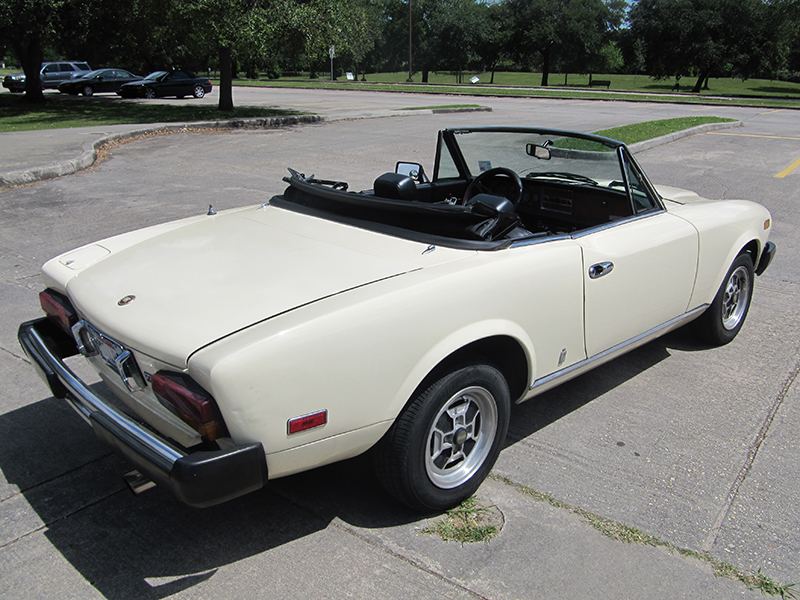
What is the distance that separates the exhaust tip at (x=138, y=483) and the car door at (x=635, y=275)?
2009mm

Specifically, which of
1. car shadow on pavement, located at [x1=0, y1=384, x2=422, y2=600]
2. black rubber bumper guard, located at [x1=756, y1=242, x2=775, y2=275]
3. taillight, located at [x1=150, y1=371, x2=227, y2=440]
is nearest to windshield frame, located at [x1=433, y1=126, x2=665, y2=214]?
black rubber bumper guard, located at [x1=756, y1=242, x2=775, y2=275]

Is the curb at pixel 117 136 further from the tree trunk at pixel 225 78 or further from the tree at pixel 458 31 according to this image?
the tree at pixel 458 31

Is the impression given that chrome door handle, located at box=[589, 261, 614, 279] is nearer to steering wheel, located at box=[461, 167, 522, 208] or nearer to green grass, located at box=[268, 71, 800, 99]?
steering wheel, located at box=[461, 167, 522, 208]

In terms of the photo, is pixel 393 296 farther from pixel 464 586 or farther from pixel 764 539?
pixel 764 539

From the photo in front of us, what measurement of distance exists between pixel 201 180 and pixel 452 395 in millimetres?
8438

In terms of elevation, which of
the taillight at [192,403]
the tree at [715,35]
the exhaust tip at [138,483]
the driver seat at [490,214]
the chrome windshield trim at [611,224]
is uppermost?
the tree at [715,35]

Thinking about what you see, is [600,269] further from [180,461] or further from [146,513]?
[146,513]

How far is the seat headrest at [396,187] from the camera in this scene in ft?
11.1

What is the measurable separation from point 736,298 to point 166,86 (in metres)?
29.9

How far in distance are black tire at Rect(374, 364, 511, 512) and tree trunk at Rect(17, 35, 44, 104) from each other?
2409 cm

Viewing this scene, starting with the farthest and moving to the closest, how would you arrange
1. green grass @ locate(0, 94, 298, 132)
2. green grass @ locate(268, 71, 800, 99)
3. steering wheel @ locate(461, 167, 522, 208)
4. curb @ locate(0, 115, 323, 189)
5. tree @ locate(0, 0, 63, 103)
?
green grass @ locate(268, 71, 800, 99)
tree @ locate(0, 0, 63, 103)
green grass @ locate(0, 94, 298, 132)
curb @ locate(0, 115, 323, 189)
steering wheel @ locate(461, 167, 522, 208)

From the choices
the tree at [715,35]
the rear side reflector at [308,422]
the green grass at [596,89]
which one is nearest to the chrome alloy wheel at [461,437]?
the rear side reflector at [308,422]

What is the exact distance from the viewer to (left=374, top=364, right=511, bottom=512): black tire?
2.53 meters

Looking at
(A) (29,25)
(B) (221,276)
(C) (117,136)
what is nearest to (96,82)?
(A) (29,25)
